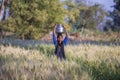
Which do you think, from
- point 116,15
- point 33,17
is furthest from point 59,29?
point 116,15

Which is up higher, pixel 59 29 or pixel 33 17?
pixel 59 29

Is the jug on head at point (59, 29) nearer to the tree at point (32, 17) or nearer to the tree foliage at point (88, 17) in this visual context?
the tree at point (32, 17)

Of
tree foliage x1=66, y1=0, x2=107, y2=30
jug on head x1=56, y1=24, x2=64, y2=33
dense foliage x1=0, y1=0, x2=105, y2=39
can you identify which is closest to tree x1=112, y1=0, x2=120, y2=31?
tree foliage x1=66, y1=0, x2=107, y2=30

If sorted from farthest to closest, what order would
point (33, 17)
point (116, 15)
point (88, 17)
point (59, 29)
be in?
point (88, 17)
point (116, 15)
point (33, 17)
point (59, 29)

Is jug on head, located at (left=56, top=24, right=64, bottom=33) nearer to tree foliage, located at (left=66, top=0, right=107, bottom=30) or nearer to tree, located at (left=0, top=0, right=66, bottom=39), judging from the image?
tree, located at (left=0, top=0, right=66, bottom=39)

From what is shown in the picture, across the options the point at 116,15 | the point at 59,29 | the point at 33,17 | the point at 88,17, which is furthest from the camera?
the point at 88,17

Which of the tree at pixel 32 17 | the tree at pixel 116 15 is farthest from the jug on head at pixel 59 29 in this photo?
the tree at pixel 116 15

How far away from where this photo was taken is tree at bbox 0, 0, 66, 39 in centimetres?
3191

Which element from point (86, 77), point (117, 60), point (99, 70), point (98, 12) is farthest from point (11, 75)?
point (98, 12)

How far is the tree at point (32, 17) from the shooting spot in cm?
3191

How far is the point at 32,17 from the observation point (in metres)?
32.1

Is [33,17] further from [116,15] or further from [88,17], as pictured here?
[88,17]

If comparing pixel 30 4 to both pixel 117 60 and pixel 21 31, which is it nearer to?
pixel 21 31

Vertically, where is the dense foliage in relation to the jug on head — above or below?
below
